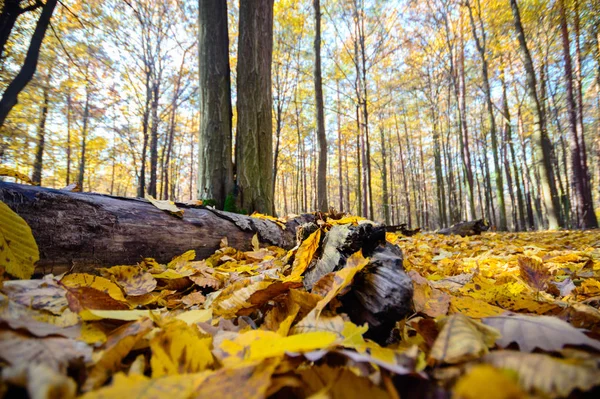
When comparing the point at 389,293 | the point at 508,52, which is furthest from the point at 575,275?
the point at 508,52

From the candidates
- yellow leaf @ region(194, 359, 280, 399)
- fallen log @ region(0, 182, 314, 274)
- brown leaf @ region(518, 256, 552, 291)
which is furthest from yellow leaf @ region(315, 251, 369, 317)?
fallen log @ region(0, 182, 314, 274)

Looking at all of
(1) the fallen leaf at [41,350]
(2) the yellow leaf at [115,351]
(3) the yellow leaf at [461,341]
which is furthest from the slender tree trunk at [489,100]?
(1) the fallen leaf at [41,350]

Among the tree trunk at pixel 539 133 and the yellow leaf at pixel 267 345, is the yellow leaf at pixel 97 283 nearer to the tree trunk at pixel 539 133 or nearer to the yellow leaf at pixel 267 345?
the yellow leaf at pixel 267 345

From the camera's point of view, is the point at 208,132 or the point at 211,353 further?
the point at 208,132

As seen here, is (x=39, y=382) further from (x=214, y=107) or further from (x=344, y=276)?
(x=214, y=107)

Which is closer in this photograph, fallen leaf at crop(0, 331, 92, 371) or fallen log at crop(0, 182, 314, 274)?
fallen leaf at crop(0, 331, 92, 371)

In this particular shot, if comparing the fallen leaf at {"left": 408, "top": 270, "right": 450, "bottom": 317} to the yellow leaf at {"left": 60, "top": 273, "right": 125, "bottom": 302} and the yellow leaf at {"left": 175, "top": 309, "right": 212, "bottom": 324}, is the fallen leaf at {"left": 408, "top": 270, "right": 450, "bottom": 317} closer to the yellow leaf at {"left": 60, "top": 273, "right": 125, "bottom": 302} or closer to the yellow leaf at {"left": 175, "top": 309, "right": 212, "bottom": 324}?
the yellow leaf at {"left": 175, "top": 309, "right": 212, "bottom": 324}

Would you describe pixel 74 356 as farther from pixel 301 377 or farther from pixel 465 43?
pixel 465 43

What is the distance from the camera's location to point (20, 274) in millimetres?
855

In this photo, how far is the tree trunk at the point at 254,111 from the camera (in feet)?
10.9

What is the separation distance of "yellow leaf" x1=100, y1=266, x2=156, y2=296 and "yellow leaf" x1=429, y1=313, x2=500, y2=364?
103 cm

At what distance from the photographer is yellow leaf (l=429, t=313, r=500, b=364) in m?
0.46

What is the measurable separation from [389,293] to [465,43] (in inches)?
533

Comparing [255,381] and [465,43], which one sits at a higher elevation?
[465,43]
